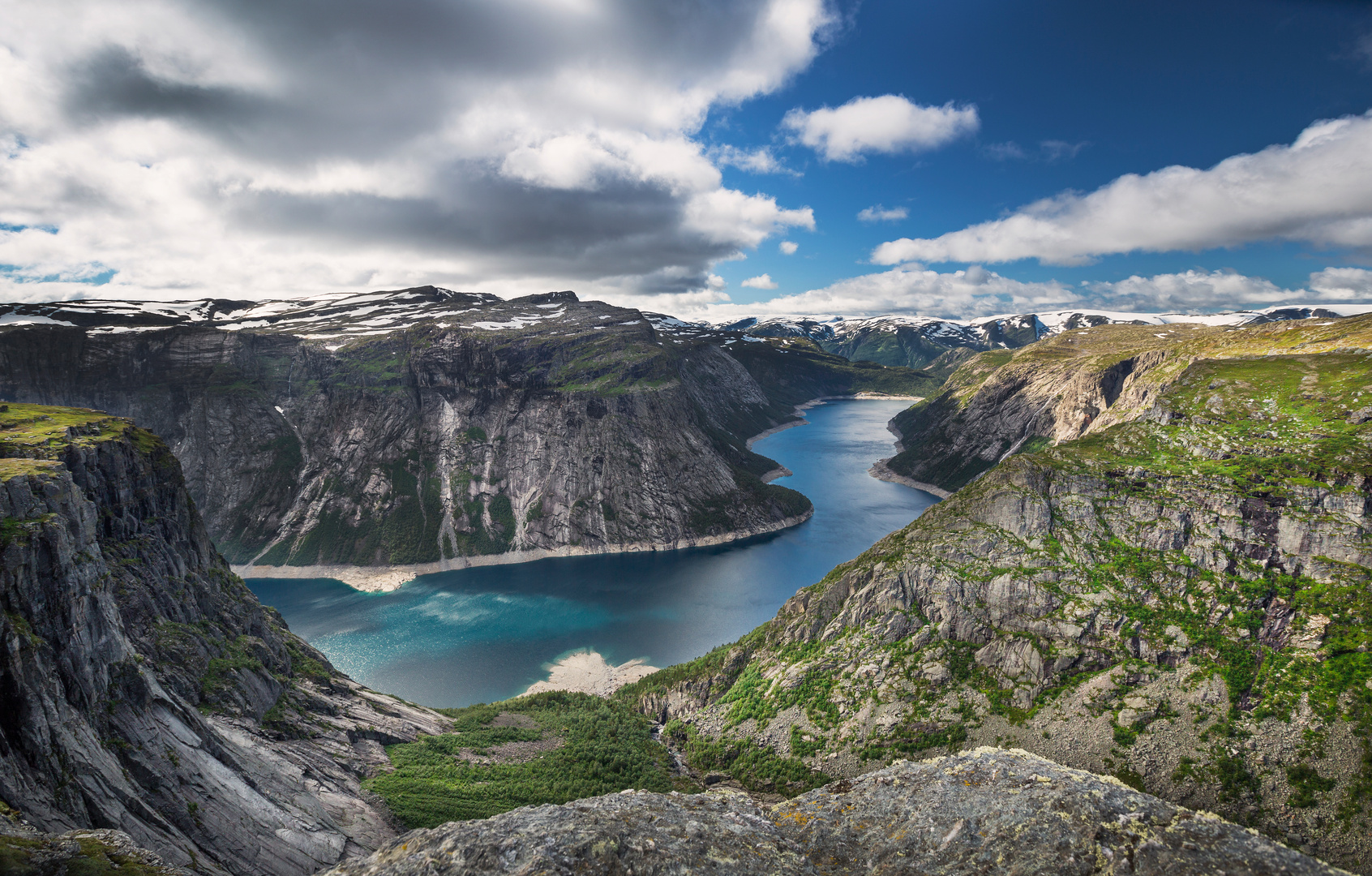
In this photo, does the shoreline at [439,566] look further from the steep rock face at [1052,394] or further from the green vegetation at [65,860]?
the green vegetation at [65,860]

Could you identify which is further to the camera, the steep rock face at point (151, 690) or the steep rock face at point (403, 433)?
the steep rock face at point (403, 433)

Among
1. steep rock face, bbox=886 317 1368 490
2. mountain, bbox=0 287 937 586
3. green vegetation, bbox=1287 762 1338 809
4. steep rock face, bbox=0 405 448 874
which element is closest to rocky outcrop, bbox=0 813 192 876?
steep rock face, bbox=0 405 448 874

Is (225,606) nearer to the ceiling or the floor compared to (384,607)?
nearer to the ceiling

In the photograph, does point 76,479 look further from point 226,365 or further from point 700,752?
point 226,365

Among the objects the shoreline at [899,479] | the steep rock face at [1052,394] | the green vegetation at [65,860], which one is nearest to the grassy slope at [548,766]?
the green vegetation at [65,860]

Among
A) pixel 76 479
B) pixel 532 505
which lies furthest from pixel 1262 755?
pixel 532 505

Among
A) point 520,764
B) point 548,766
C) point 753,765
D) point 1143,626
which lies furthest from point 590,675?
point 1143,626
